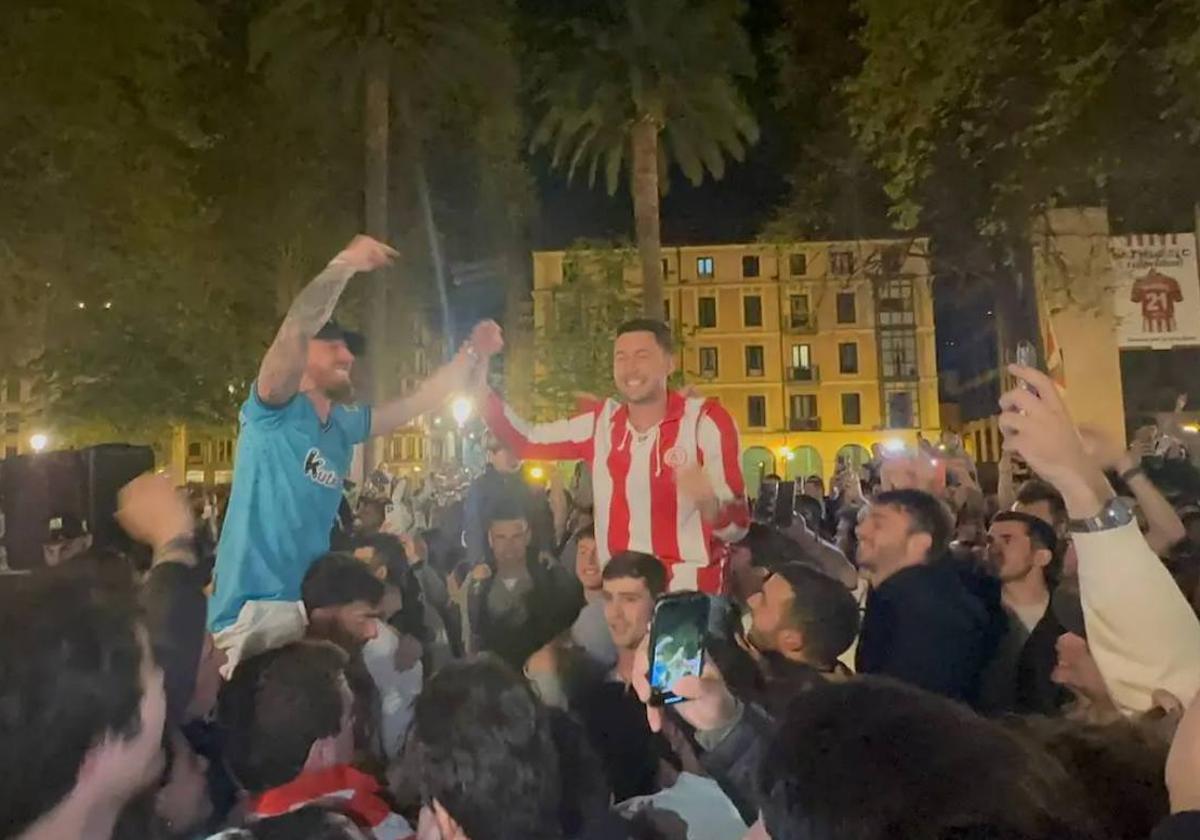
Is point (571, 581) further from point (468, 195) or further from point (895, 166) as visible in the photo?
point (468, 195)

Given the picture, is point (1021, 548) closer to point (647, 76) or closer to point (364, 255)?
point (364, 255)

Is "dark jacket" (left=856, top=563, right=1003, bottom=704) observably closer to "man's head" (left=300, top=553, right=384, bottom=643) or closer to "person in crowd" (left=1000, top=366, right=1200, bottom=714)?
"person in crowd" (left=1000, top=366, right=1200, bottom=714)

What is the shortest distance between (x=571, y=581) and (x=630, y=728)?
8.78 ft

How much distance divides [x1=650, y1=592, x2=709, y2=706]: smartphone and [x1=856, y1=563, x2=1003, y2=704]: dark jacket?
4.49 ft

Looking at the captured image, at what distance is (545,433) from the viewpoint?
532cm

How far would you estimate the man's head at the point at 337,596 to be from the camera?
172 inches

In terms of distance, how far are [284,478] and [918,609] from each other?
7.91 ft

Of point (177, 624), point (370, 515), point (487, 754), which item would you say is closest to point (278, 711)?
point (177, 624)

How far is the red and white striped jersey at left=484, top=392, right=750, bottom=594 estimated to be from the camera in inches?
190

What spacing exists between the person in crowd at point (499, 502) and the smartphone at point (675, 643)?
13.5ft

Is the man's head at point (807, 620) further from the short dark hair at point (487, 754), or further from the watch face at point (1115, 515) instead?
the watch face at point (1115, 515)

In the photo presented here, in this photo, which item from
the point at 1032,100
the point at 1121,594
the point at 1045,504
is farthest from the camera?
the point at 1032,100

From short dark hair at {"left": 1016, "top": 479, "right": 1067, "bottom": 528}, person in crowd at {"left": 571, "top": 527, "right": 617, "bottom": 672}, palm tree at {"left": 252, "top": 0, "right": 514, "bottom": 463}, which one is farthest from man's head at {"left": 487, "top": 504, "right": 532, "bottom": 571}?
palm tree at {"left": 252, "top": 0, "right": 514, "bottom": 463}

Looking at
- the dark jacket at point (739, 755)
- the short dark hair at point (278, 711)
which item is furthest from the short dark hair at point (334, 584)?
the dark jacket at point (739, 755)
